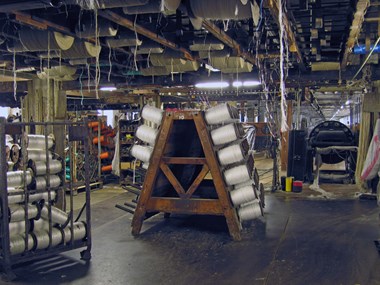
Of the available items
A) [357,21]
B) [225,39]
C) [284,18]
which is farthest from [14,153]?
[357,21]

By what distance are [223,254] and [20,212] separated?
7.40 ft

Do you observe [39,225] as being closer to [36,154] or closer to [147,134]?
[36,154]

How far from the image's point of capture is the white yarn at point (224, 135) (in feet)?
16.7

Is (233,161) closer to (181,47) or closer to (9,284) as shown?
(181,47)

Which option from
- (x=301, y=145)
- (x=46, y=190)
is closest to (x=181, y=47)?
(x=46, y=190)

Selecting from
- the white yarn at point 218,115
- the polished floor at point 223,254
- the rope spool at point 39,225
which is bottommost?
the polished floor at point 223,254

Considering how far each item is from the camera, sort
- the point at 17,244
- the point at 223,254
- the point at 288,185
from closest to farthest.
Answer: the point at 17,244
the point at 223,254
the point at 288,185

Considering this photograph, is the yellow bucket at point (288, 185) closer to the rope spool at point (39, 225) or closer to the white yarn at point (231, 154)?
the white yarn at point (231, 154)

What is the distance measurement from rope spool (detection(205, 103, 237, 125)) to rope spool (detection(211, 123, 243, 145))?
0.33 ft

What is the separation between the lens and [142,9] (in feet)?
12.4

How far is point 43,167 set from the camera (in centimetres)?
431

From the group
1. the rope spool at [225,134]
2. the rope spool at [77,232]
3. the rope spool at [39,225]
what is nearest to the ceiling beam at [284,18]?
the rope spool at [225,134]

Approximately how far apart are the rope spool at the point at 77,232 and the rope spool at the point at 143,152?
1.42 metres

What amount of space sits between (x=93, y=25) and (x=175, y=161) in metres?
2.02
